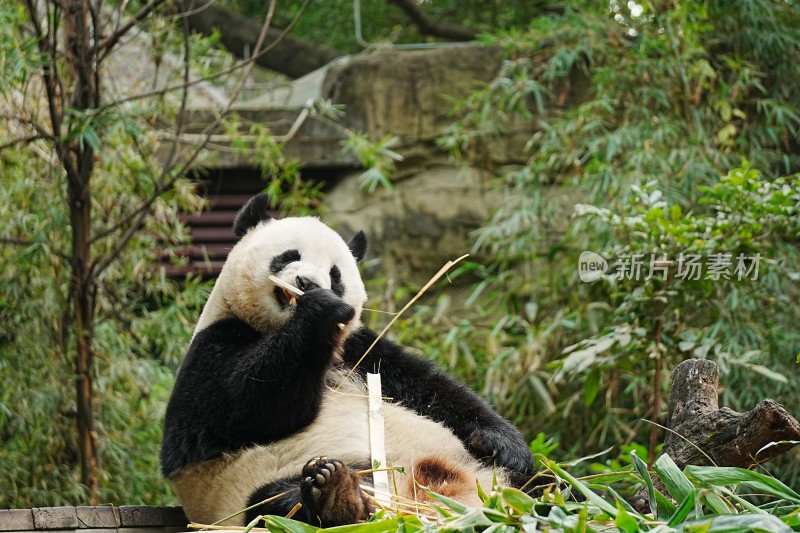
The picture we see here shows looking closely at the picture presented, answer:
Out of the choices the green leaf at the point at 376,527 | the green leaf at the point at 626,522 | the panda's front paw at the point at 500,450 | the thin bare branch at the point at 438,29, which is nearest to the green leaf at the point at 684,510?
the green leaf at the point at 626,522

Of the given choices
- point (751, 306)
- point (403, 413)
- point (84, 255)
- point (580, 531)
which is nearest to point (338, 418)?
point (403, 413)

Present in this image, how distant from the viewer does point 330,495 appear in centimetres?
252

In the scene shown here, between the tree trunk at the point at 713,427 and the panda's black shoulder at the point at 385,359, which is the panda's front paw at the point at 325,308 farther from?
the tree trunk at the point at 713,427

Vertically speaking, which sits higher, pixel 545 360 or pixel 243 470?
pixel 243 470

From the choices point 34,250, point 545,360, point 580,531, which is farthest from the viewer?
point 545,360

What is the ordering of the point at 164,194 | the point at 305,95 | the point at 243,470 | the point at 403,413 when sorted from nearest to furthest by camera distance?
the point at 243,470, the point at 403,413, the point at 164,194, the point at 305,95

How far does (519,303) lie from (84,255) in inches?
113

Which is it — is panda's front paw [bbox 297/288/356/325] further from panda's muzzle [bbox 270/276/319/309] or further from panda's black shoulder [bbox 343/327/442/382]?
panda's black shoulder [bbox 343/327/442/382]

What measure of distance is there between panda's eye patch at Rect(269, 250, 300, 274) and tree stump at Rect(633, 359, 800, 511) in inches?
56.8

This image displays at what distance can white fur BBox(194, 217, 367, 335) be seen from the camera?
339cm

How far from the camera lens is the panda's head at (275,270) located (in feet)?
11.1

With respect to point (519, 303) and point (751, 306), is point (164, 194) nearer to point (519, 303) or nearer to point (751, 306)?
point (519, 303)

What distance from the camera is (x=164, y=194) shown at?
18.1ft

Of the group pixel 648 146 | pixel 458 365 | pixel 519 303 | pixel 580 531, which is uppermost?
pixel 648 146
